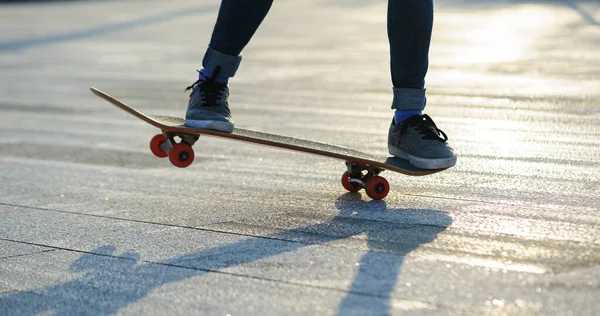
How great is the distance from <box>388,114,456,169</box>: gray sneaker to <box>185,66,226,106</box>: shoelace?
29.0 inches

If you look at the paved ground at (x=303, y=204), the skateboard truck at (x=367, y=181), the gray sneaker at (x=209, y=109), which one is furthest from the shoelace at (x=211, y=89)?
the skateboard truck at (x=367, y=181)

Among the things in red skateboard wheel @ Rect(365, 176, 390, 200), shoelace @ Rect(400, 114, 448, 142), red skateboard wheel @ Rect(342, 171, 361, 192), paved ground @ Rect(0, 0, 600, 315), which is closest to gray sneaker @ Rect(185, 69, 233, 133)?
paved ground @ Rect(0, 0, 600, 315)

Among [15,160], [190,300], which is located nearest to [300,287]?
[190,300]

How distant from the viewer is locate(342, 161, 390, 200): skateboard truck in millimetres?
4031

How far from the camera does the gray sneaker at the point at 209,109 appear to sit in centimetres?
412

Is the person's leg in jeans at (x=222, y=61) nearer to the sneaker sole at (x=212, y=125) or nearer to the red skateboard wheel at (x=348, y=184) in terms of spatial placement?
the sneaker sole at (x=212, y=125)

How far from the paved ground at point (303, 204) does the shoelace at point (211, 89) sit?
399 mm

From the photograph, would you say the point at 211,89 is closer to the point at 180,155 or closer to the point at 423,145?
the point at 180,155

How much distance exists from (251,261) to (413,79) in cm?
113

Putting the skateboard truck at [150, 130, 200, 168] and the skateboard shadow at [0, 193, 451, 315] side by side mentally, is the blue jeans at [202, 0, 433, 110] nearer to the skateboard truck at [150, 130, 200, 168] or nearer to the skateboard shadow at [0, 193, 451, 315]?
the skateboard truck at [150, 130, 200, 168]

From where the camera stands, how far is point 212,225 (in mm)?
3752

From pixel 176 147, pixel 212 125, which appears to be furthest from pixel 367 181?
pixel 176 147

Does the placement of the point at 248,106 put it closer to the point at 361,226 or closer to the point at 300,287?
the point at 361,226

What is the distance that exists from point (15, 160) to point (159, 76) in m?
4.09
